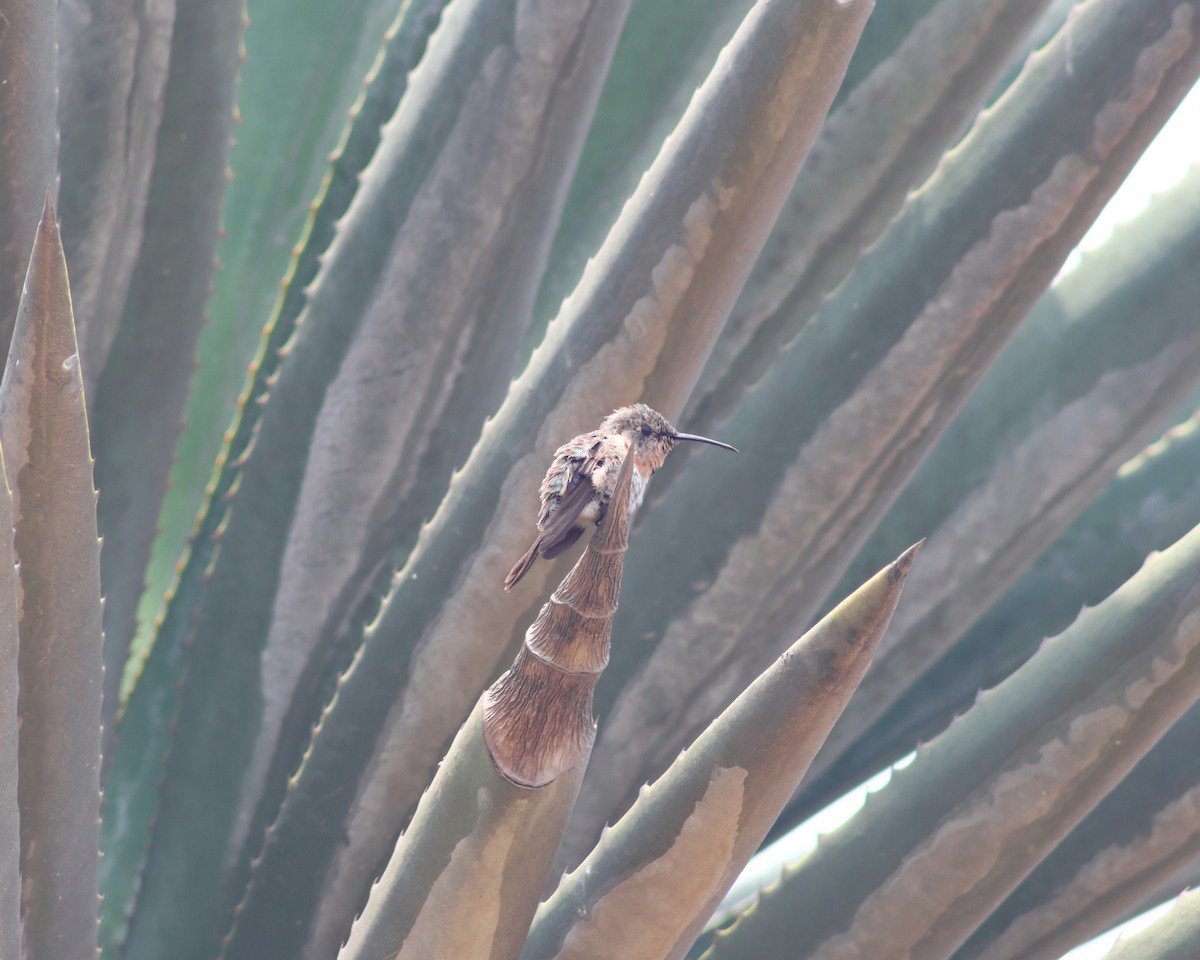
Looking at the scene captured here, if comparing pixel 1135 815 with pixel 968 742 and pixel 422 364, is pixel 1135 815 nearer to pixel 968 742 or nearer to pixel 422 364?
pixel 968 742

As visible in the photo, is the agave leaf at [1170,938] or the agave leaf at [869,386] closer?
the agave leaf at [1170,938]

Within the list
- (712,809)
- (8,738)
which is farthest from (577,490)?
(8,738)

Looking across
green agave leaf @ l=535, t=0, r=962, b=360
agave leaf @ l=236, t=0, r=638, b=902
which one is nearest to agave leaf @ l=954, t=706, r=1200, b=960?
agave leaf @ l=236, t=0, r=638, b=902

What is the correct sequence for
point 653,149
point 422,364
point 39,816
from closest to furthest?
point 39,816
point 422,364
point 653,149

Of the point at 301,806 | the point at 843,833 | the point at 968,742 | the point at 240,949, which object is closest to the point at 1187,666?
the point at 968,742

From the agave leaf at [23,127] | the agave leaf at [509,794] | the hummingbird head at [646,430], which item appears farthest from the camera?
the agave leaf at [23,127]

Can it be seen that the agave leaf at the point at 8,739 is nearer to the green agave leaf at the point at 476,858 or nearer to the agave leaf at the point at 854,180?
the green agave leaf at the point at 476,858

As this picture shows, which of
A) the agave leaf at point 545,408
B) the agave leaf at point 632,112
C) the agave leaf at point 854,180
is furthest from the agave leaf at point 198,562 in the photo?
the agave leaf at point 854,180
